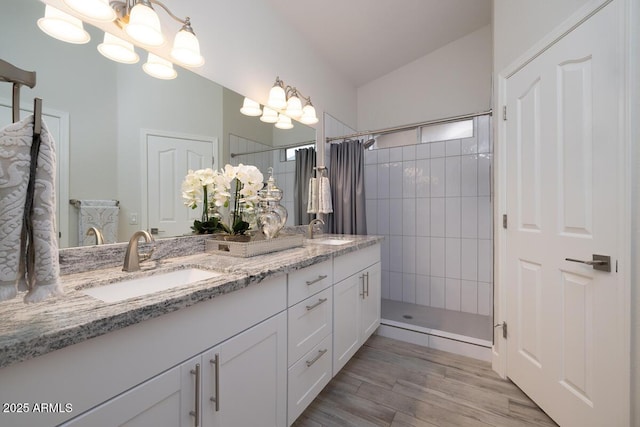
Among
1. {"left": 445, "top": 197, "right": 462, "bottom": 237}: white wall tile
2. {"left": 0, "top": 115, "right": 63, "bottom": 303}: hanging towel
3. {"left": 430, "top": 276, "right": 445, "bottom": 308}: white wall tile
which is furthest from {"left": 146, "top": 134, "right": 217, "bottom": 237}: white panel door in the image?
{"left": 430, "top": 276, "right": 445, "bottom": 308}: white wall tile

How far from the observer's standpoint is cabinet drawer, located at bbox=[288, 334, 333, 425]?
1.22m

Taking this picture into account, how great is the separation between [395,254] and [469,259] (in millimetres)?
736

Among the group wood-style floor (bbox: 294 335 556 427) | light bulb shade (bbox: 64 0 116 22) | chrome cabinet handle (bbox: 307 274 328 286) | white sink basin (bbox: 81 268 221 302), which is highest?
light bulb shade (bbox: 64 0 116 22)

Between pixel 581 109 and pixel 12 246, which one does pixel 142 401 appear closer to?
pixel 12 246

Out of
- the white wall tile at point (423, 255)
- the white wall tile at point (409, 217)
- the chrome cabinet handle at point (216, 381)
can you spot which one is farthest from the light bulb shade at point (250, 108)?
the white wall tile at point (423, 255)

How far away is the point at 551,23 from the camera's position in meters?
1.39

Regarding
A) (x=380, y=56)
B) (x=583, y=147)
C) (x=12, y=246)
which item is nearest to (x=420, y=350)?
(x=583, y=147)

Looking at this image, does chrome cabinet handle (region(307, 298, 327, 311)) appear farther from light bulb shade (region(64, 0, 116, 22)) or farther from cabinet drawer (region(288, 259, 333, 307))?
light bulb shade (region(64, 0, 116, 22))

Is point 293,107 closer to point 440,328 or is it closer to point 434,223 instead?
point 434,223

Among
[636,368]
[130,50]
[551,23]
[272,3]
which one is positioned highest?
[272,3]

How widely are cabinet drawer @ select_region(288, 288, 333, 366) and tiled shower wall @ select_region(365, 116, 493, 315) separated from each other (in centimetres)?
175

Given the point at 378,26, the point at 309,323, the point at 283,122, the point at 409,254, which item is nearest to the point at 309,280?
the point at 309,323

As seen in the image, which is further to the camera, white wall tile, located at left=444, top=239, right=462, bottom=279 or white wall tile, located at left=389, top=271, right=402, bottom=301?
white wall tile, located at left=389, top=271, right=402, bottom=301

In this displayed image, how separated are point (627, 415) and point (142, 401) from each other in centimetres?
170
